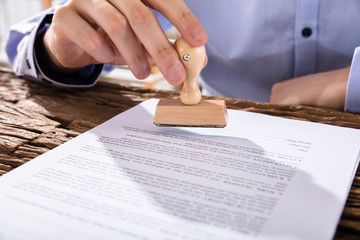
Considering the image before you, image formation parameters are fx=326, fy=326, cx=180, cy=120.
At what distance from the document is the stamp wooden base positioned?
0.04 feet

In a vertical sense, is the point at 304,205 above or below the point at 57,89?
above

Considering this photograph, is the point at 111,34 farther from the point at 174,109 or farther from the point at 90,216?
the point at 90,216

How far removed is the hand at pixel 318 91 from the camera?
0.55 metres

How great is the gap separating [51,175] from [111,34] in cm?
23

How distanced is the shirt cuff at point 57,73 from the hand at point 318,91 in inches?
14.3

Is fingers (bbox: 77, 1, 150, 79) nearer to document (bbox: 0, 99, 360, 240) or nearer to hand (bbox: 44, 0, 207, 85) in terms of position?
hand (bbox: 44, 0, 207, 85)

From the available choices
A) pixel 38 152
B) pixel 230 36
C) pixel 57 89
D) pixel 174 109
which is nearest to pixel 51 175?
pixel 38 152

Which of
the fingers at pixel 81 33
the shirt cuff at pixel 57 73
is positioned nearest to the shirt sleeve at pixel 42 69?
the shirt cuff at pixel 57 73

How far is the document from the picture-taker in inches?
9.8

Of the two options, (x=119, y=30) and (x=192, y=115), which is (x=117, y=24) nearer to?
(x=119, y=30)

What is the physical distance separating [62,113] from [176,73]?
201mm

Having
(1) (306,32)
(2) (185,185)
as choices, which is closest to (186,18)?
(2) (185,185)

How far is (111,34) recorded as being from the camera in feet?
1.53

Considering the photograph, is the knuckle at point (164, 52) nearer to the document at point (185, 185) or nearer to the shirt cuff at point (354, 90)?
the document at point (185, 185)
